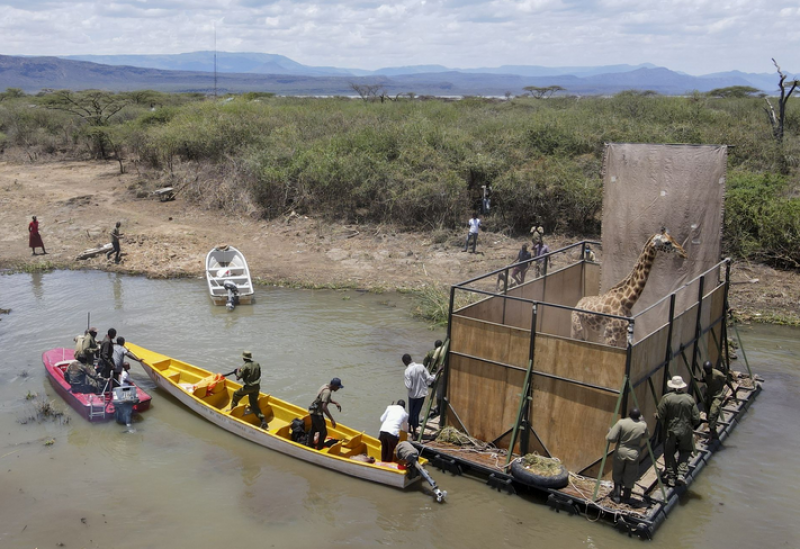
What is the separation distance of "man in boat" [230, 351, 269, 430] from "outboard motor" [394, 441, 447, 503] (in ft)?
9.52

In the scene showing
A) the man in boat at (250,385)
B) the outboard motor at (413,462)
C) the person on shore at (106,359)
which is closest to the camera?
the outboard motor at (413,462)

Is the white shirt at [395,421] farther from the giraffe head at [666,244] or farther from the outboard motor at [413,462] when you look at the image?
the giraffe head at [666,244]

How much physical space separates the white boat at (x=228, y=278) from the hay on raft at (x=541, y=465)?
1058 cm

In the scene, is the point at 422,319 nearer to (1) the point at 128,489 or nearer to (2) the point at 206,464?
(2) the point at 206,464

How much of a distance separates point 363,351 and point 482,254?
749 centimetres

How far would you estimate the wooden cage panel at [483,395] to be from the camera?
9.60 m

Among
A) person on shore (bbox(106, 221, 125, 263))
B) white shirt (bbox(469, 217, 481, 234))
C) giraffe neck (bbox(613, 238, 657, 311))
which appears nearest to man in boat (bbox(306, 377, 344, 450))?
giraffe neck (bbox(613, 238, 657, 311))

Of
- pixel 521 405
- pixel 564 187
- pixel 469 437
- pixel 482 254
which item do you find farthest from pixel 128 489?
pixel 564 187

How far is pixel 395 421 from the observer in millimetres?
9477

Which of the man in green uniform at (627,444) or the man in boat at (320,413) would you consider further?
the man in boat at (320,413)

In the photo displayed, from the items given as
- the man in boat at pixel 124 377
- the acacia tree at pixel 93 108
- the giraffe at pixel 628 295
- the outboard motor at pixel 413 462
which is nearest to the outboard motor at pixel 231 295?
the man in boat at pixel 124 377

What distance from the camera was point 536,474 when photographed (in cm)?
887

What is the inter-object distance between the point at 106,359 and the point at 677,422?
9731mm

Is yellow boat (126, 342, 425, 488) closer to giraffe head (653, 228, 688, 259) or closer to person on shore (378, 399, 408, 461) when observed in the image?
person on shore (378, 399, 408, 461)
